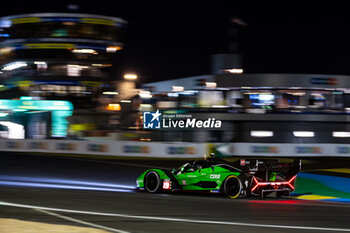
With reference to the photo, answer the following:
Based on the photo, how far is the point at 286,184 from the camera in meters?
13.1

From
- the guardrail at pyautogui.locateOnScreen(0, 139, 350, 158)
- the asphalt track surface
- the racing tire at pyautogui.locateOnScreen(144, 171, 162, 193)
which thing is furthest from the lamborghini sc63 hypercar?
the guardrail at pyautogui.locateOnScreen(0, 139, 350, 158)

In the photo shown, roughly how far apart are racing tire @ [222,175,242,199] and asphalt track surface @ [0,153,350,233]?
28 cm

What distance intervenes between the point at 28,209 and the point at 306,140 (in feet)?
119

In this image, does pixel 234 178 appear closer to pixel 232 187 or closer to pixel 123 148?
pixel 232 187

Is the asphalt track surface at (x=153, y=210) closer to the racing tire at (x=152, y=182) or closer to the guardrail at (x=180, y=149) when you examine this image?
the racing tire at (x=152, y=182)

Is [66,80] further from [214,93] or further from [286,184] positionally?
[286,184]

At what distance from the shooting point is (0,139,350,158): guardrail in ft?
92.6

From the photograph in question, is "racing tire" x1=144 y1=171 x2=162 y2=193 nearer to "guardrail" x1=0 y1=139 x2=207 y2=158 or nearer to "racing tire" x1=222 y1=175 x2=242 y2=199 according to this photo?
"racing tire" x1=222 y1=175 x2=242 y2=199

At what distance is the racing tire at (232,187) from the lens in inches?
506

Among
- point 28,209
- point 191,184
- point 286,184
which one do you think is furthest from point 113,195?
point 286,184

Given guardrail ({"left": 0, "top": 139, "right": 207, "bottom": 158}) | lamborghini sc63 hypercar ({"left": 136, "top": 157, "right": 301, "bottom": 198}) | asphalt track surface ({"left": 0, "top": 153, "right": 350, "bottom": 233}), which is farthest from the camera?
guardrail ({"left": 0, "top": 139, "right": 207, "bottom": 158})

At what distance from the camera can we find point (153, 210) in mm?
10562

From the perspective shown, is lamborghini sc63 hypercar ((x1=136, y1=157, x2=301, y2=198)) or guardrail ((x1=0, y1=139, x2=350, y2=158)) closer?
lamborghini sc63 hypercar ((x1=136, y1=157, x2=301, y2=198))

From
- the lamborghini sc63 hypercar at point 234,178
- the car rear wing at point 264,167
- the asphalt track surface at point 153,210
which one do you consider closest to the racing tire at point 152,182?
the lamborghini sc63 hypercar at point 234,178
